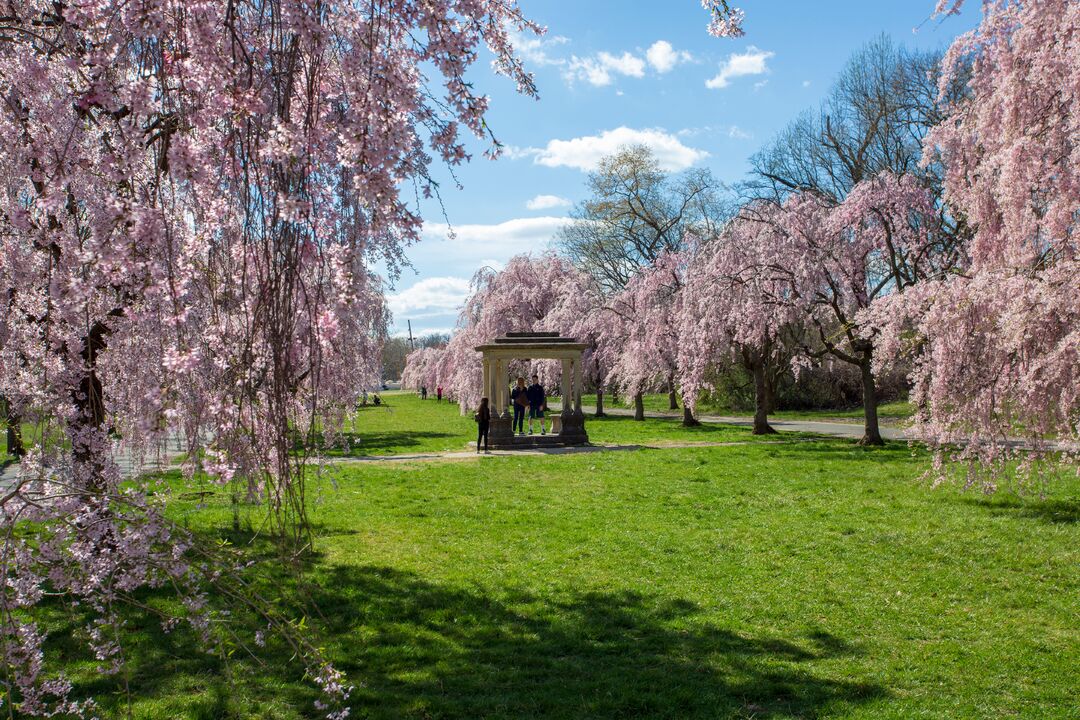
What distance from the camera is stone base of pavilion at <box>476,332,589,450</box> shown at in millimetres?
21156

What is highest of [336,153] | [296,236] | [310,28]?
[310,28]

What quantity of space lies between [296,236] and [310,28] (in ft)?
1.83

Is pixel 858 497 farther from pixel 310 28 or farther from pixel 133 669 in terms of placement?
pixel 310 28

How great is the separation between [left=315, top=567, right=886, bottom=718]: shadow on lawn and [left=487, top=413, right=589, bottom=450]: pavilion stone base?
44.2 feet

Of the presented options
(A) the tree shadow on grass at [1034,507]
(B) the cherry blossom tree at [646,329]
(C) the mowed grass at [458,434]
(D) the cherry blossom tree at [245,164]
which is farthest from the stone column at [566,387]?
(D) the cherry blossom tree at [245,164]

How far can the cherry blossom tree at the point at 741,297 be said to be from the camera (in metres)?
18.7

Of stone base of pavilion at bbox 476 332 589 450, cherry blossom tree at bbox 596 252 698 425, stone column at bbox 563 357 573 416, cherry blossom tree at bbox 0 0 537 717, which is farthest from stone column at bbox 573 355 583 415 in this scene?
cherry blossom tree at bbox 0 0 537 717

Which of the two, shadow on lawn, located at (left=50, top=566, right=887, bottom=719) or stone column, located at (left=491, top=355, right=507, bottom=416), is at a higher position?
stone column, located at (left=491, top=355, right=507, bottom=416)

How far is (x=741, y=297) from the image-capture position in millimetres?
19141

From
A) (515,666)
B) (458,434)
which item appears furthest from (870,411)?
(515,666)

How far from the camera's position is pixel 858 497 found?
1198cm

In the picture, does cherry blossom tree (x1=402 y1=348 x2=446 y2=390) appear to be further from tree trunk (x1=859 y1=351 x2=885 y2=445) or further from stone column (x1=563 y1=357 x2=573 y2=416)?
tree trunk (x1=859 y1=351 x2=885 y2=445)

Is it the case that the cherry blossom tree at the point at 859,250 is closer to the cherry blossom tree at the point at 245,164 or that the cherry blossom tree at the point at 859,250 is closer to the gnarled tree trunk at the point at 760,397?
the gnarled tree trunk at the point at 760,397

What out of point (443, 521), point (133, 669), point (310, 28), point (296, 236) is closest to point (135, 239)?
point (296, 236)
